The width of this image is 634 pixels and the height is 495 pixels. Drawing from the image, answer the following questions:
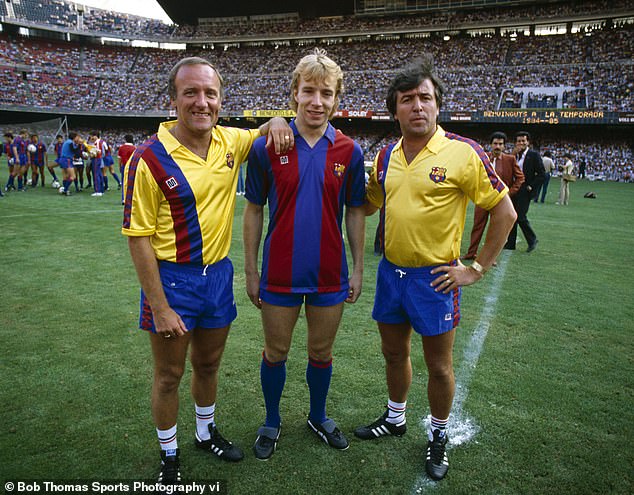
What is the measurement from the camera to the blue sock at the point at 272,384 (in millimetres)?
2779

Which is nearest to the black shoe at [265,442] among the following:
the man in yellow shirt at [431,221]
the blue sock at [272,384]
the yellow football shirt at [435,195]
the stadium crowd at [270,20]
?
the blue sock at [272,384]

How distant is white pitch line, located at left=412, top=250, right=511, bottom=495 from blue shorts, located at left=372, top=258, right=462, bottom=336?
842 mm

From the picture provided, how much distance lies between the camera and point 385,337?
2814 millimetres

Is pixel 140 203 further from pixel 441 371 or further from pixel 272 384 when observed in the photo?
pixel 441 371

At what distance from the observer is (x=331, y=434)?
2.84 m

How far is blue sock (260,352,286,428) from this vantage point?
9.12ft

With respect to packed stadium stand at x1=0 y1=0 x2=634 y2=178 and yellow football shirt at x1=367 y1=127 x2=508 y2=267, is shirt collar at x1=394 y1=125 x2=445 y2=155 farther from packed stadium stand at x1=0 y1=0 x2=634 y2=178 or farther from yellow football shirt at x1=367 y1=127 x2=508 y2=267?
packed stadium stand at x1=0 y1=0 x2=634 y2=178

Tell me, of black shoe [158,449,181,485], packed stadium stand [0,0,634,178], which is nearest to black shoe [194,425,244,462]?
black shoe [158,449,181,485]

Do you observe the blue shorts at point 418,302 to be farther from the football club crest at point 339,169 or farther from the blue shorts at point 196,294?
the blue shorts at point 196,294

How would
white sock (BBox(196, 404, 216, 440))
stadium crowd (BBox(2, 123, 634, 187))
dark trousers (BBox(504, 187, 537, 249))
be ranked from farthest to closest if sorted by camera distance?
1. stadium crowd (BBox(2, 123, 634, 187))
2. dark trousers (BBox(504, 187, 537, 249))
3. white sock (BBox(196, 404, 216, 440))

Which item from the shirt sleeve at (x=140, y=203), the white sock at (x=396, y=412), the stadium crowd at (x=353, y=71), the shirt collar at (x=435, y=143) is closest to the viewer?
the shirt sleeve at (x=140, y=203)

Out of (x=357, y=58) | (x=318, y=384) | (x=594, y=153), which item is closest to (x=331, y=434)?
(x=318, y=384)

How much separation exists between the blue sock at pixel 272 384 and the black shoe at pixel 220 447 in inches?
10.3

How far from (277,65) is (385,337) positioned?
145 ft
